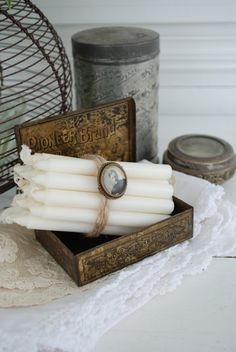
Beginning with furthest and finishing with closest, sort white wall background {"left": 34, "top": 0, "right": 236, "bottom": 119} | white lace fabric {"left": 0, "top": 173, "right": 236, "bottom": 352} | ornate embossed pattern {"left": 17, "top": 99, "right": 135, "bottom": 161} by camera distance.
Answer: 1. white wall background {"left": 34, "top": 0, "right": 236, "bottom": 119}
2. ornate embossed pattern {"left": 17, "top": 99, "right": 135, "bottom": 161}
3. white lace fabric {"left": 0, "top": 173, "right": 236, "bottom": 352}

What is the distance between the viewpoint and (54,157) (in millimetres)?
627

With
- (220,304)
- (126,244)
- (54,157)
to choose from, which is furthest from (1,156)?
(220,304)

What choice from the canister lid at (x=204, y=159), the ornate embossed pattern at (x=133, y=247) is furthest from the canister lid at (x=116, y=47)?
the ornate embossed pattern at (x=133, y=247)

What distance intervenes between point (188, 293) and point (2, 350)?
0.82 ft

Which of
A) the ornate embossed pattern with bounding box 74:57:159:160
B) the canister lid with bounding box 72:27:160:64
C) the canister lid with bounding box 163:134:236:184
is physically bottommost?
the canister lid with bounding box 163:134:236:184

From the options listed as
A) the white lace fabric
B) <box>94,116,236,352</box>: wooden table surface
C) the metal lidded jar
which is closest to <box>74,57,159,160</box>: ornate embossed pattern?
the metal lidded jar

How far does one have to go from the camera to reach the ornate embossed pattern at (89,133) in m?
0.68

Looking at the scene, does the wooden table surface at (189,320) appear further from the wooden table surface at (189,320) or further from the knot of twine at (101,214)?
the knot of twine at (101,214)

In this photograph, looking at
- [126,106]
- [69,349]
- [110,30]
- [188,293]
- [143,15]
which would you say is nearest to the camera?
[69,349]

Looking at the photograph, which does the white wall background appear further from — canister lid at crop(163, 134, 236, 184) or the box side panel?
the box side panel

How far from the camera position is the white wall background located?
1.05 metres

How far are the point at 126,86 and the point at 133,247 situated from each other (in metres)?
0.33

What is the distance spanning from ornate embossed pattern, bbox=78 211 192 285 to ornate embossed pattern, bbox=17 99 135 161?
184 mm

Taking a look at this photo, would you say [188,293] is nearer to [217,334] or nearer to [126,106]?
[217,334]
